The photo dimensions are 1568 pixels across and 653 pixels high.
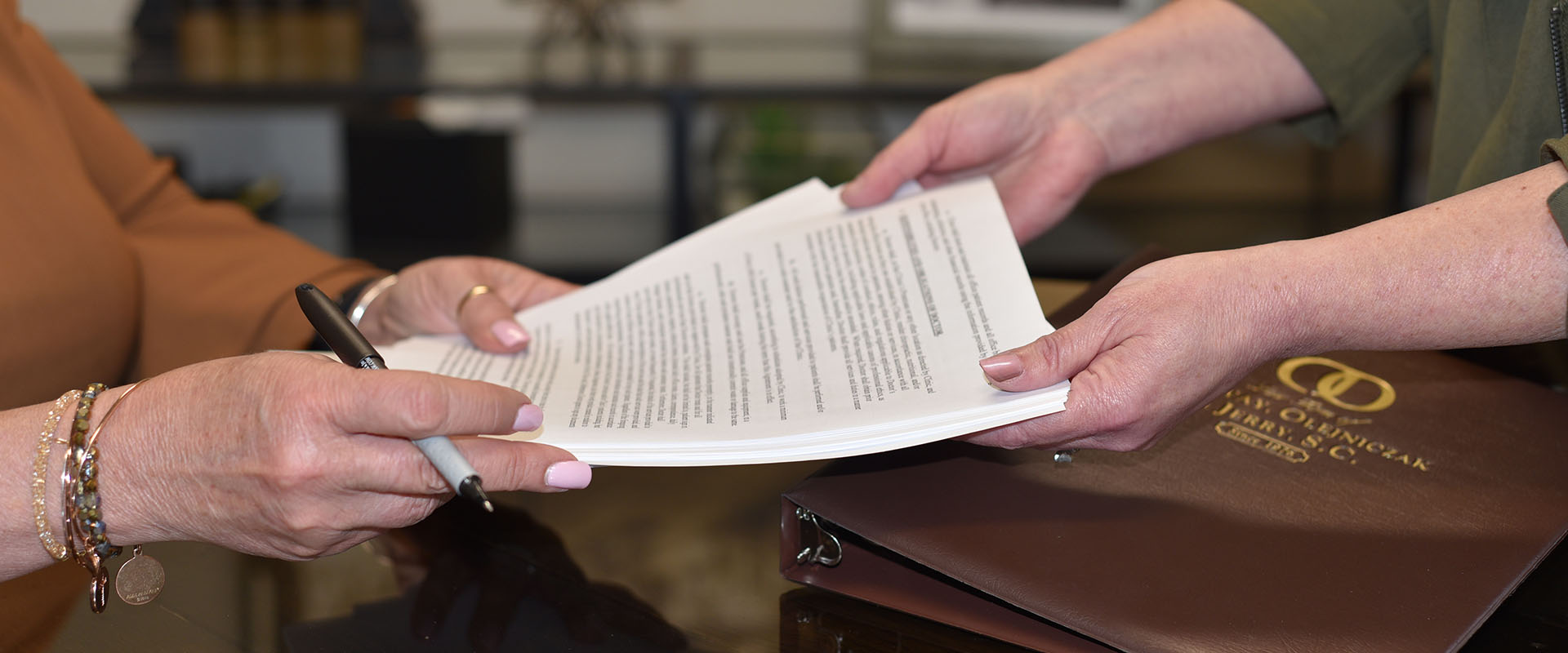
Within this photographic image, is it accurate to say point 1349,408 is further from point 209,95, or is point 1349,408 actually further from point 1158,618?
point 209,95

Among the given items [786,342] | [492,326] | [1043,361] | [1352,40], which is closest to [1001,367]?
[1043,361]

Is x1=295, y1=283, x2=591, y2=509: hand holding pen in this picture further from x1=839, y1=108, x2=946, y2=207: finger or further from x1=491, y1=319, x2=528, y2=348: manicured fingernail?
x1=839, y1=108, x2=946, y2=207: finger

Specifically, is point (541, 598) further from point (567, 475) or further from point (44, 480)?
point (44, 480)

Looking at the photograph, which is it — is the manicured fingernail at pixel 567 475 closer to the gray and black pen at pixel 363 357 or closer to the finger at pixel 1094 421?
the gray and black pen at pixel 363 357

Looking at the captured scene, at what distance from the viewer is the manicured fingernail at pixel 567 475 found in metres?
0.52

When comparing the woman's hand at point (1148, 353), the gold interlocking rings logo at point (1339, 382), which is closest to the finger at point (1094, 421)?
the woman's hand at point (1148, 353)

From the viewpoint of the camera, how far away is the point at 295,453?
474mm

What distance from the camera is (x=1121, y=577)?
0.49m

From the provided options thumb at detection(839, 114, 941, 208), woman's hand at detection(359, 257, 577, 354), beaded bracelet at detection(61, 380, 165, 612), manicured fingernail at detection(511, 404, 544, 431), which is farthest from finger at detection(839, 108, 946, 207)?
beaded bracelet at detection(61, 380, 165, 612)

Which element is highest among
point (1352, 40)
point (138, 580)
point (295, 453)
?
point (1352, 40)

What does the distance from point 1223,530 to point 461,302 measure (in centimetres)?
50

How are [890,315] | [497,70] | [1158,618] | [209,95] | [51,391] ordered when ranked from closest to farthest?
[1158,618]
[890,315]
[51,391]
[209,95]
[497,70]

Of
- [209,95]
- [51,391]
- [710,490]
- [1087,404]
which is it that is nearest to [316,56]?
[209,95]

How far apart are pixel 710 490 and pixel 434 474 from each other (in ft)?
0.66
